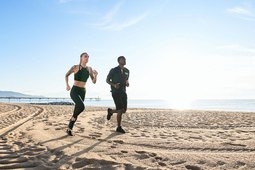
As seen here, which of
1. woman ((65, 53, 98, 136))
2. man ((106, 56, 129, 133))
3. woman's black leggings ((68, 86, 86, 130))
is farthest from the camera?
man ((106, 56, 129, 133))

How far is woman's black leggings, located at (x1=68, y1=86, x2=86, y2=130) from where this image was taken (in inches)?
305

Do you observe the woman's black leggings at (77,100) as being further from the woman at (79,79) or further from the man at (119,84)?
the man at (119,84)

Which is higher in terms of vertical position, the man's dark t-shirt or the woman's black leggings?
the man's dark t-shirt

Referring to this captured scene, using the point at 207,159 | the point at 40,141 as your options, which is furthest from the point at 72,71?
the point at 207,159

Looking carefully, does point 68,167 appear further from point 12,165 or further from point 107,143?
point 107,143

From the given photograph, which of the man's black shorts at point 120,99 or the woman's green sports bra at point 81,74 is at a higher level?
the woman's green sports bra at point 81,74

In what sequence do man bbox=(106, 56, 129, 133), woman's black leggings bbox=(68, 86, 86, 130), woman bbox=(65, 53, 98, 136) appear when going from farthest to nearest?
1. man bbox=(106, 56, 129, 133)
2. woman bbox=(65, 53, 98, 136)
3. woman's black leggings bbox=(68, 86, 86, 130)

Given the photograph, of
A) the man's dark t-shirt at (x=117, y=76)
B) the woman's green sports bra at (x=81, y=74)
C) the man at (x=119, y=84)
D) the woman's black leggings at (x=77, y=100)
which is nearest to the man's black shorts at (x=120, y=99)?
the man at (x=119, y=84)

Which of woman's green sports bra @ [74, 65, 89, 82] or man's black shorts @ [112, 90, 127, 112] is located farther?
man's black shorts @ [112, 90, 127, 112]

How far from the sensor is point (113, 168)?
426cm

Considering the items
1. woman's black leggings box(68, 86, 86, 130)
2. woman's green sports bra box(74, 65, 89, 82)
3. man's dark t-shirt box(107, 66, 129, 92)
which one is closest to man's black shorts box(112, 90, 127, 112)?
man's dark t-shirt box(107, 66, 129, 92)

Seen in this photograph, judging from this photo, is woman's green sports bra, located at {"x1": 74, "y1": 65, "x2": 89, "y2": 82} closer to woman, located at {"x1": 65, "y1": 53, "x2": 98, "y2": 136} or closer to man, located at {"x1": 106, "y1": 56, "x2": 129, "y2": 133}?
woman, located at {"x1": 65, "y1": 53, "x2": 98, "y2": 136}

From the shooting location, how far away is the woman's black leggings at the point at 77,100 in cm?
776

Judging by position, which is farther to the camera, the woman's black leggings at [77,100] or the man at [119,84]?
the man at [119,84]
